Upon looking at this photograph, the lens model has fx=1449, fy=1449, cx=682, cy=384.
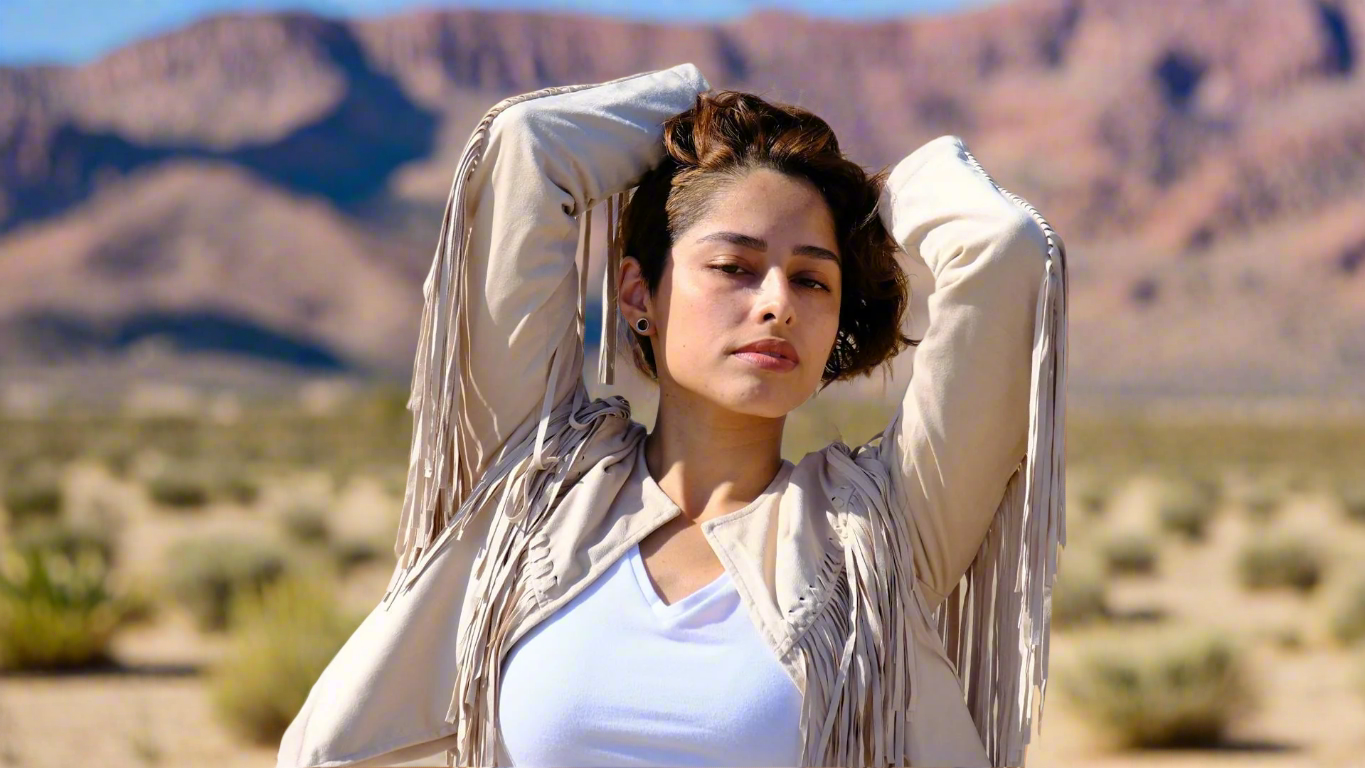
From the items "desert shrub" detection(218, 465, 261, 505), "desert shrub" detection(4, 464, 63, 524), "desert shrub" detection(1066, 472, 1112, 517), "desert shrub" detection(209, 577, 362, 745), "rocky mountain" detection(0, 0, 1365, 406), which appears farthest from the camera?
"rocky mountain" detection(0, 0, 1365, 406)

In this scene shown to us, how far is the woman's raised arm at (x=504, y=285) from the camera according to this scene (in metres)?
2.48

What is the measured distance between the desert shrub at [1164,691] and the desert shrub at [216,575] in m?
6.31

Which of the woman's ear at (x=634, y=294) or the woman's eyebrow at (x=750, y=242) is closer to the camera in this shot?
the woman's eyebrow at (x=750, y=242)

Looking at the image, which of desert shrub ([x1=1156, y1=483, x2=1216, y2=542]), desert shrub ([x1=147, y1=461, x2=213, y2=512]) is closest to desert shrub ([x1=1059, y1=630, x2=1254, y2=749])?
desert shrub ([x1=1156, y1=483, x2=1216, y2=542])

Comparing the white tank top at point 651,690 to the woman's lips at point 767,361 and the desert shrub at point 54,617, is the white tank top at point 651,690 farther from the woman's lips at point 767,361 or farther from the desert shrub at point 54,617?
the desert shrub at point 54,617

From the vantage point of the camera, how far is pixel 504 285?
2484 millimetres

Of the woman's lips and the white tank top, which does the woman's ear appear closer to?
the woman's lips

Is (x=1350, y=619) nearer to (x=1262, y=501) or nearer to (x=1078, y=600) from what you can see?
(x=1078, y=600)

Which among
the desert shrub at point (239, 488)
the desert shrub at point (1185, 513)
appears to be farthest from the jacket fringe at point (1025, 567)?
the desert shrub at point (239, 488)

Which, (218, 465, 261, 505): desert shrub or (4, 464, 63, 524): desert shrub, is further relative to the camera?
(218, 465, 261, 505): desert shrub

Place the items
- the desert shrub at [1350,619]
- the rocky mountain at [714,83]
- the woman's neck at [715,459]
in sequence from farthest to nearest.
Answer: the rocky mountain at [714,83]
the desert shrub at [1350,619]
the woman's neck at [715,459]

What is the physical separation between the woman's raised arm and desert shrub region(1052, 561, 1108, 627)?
952cm

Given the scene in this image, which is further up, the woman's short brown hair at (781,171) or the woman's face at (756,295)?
the woman's short brown hair at (781,171)

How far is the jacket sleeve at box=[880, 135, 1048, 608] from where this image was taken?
90.0 inches
